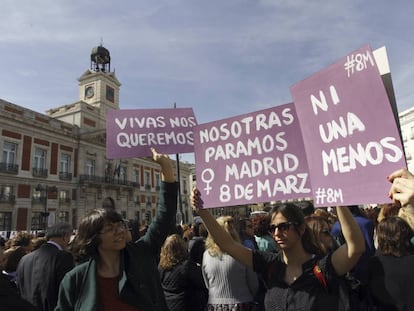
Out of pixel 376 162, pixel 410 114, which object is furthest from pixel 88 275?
pixel 410 114

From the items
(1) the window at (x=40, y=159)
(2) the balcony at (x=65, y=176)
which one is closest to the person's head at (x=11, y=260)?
(1) the window at (x=40, y=159)

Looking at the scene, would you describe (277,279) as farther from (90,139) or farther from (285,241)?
(90,139)

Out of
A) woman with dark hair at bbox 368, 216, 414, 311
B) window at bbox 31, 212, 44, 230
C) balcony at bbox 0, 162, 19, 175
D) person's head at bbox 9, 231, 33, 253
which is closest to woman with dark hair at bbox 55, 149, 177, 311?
woman with dark hair at bbox 368, 216, 414, 311

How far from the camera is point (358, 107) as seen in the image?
177 centimetres

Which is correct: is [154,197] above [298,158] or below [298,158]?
above

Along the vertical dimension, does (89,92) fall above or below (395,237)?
above

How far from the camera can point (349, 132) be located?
1.82m

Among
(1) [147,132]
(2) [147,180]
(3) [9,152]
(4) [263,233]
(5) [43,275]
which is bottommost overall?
(5) [43,275]

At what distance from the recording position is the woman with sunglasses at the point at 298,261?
1.72 metres

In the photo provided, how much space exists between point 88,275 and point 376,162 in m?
1.82

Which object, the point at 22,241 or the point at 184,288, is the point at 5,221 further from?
the point at 184,288

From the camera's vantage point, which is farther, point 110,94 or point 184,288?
point 110,94

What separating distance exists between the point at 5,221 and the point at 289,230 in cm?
2529

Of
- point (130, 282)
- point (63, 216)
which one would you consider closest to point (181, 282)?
point (130, 282)
